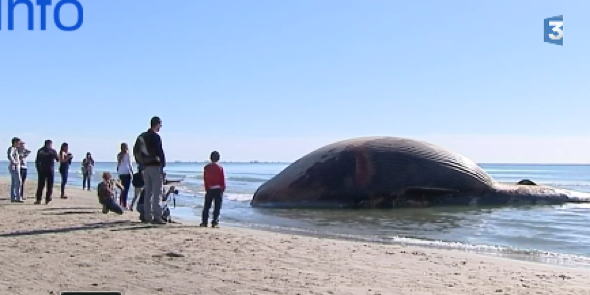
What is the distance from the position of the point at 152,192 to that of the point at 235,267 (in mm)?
4366

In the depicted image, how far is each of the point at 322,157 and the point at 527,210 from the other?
6.14m

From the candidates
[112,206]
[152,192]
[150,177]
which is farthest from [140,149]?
[112,206]

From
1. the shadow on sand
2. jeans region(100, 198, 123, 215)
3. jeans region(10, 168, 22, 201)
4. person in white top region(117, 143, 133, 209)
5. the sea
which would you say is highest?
person in white top region(117, 143, 133, 209)

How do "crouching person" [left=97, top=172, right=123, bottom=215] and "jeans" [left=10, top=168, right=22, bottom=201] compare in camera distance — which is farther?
"jeans" [left=10, top=168, right=22, bottom=201]

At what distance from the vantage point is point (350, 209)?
18.5 meters

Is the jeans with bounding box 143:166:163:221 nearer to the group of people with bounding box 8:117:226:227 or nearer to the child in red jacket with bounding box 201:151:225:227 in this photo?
the group of people with bounding box 8:117:226:227

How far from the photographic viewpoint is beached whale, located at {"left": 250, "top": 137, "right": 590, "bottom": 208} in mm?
18812

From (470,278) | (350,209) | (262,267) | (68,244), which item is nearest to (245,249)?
(262,267)

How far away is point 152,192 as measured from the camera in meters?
11.3

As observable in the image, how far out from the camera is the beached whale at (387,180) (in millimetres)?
18812

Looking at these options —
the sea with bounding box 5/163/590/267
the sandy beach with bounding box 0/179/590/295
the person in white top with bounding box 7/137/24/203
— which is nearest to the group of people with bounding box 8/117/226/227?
the person in white top with bounding box 7/137/24/203

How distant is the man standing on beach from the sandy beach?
76 cm

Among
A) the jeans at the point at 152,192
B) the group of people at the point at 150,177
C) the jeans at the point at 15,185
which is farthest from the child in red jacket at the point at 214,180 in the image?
the jeans at the point at 15,185

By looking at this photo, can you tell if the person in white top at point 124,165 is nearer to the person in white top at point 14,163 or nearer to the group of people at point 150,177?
the group of people at point 150,177
